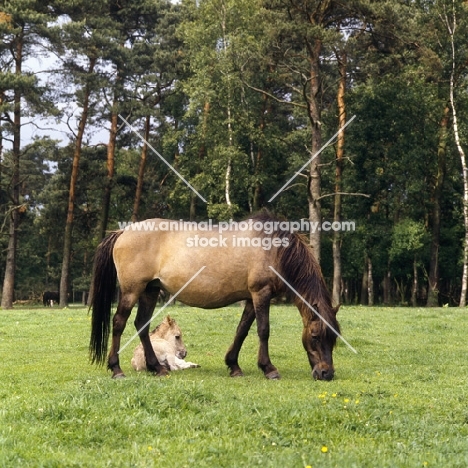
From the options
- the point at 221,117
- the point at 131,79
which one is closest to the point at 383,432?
the point at 221,117

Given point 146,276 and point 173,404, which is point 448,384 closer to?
point 173,404

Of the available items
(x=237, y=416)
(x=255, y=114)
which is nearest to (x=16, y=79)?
(x=255, y=114)

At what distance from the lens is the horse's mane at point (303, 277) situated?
8844 millimetres

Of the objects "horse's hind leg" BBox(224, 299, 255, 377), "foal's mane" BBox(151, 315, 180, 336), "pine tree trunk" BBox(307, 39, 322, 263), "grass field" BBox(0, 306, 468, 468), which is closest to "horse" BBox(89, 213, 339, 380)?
"horse's hind leg" BBox(224, 299, 255, 377)

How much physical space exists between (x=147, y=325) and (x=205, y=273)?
1.24 metres

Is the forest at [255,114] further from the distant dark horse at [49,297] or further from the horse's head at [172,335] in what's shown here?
the horse's head at [172,335]

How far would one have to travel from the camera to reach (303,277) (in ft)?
29.5

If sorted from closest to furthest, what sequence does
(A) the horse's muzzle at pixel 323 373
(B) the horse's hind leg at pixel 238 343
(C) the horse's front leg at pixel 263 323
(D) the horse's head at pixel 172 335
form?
(A) the horse's muzzle at pixel 323 373, (C) the horse's front leg at pixel 263 323, (B) the horse's hind leg at pixel 238 343, (D) the horse's head at pixel 172 335

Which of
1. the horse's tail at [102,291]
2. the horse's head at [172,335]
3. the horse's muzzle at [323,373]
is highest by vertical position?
the horse's tail at [102,291]

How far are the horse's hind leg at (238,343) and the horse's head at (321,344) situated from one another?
3.51 ft

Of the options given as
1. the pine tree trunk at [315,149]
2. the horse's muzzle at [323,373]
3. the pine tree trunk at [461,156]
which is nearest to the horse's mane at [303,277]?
the horse's muzzle at [323,373]

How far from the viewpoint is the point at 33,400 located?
665 cm

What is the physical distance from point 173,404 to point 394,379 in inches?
151

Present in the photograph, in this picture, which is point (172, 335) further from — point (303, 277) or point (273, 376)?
point (303, 277)
